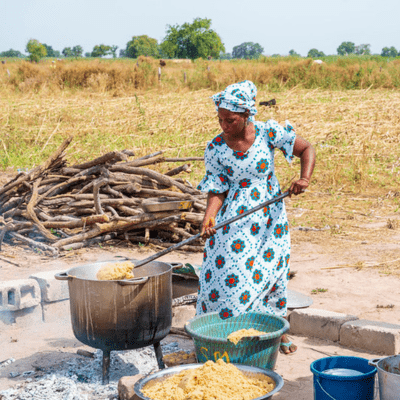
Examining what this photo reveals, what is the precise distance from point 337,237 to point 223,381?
15.1 ft

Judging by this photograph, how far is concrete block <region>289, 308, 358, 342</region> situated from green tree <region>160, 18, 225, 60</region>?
6659 centimetres

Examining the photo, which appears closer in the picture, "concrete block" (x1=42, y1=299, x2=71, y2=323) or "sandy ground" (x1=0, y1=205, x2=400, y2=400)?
"sandy ground" (x1=0, y1=205, x2=400, y2=400)

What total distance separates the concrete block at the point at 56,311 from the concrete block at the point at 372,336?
2.31 m

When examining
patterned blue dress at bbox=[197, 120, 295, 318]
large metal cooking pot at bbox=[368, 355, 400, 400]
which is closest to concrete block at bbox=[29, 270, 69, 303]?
patterned blue dress at bbox=[197, 120, 295, 318]

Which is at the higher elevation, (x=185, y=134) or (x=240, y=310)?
(x=185, y=134)

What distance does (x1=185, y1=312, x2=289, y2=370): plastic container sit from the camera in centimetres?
285

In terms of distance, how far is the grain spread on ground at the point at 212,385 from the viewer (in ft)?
8.06

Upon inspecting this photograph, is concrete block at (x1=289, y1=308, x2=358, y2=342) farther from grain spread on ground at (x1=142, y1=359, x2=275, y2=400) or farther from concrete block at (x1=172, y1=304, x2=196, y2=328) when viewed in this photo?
grain spread on ground at (x1=142, y1=359, x2=275, y2=400)

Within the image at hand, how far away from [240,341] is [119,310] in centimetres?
73

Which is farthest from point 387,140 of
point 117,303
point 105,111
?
point 117,303

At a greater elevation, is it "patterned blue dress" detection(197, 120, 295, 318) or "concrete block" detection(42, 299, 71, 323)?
"patterned blue dress" detection(197, 120, 295, 318)

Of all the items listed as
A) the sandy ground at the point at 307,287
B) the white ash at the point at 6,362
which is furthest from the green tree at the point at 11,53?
the white ash at the point at 6,362

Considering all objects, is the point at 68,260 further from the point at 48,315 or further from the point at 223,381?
the point at 223,381

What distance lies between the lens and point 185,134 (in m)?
11.9
